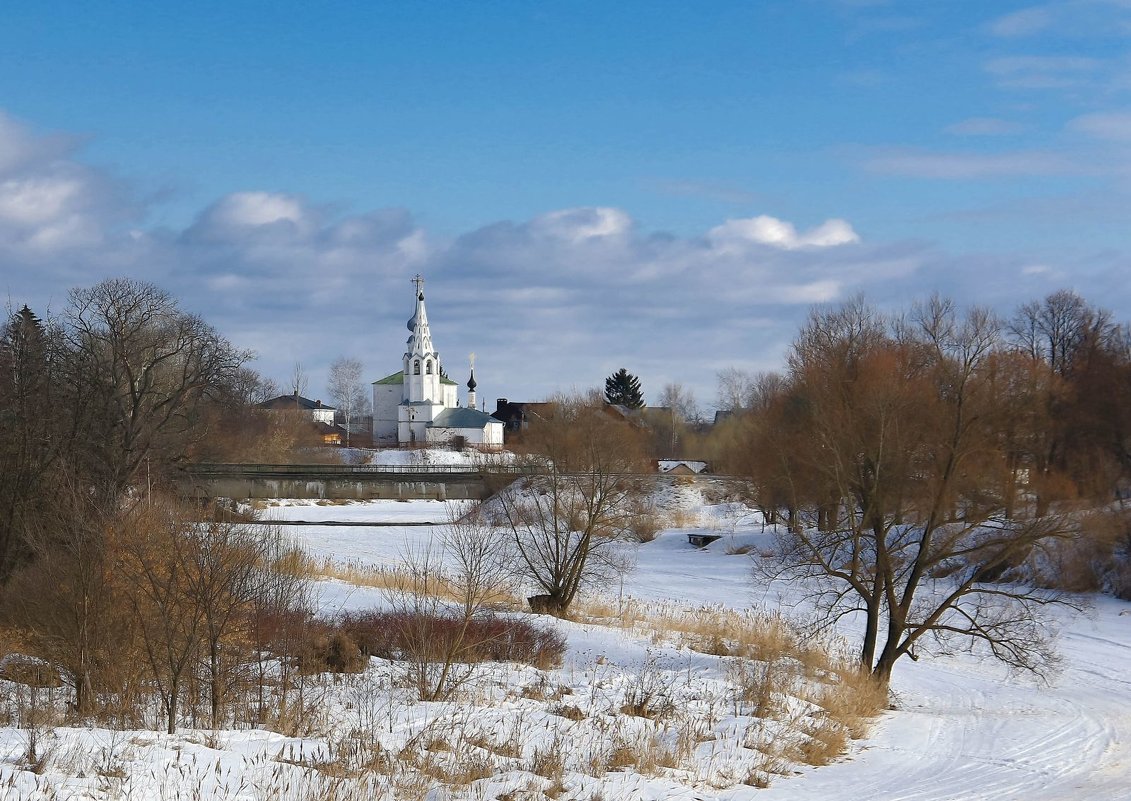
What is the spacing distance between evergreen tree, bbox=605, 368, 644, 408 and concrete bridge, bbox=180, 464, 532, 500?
5217cm

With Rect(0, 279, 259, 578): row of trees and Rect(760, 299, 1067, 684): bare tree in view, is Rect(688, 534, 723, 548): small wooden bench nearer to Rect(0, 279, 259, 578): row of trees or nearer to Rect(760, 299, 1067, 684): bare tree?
Rect(760, 299, 1067, 684): bare tree

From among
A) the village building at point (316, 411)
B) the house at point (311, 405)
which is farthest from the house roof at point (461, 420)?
the house at point (311, 405)

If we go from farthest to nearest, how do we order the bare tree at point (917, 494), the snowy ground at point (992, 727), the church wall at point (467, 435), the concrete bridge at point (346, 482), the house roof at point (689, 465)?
the church wall at point (467, 435), the house roof at point (689, 465), the concrete bridge at point (346, 482), the bare tree at point (917, 494), the snowy ground at point (992, 727)

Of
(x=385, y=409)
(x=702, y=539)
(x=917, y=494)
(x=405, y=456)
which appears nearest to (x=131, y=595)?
(x=917, y=494)

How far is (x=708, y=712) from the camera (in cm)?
1723

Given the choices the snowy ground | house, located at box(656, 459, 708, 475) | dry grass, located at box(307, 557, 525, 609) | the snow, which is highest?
the snow

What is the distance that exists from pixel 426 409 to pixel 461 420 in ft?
20.6

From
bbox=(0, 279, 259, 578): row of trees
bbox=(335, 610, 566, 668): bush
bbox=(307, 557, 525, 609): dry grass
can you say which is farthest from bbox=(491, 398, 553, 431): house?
bbox=(335, 610, 566, 668): bush

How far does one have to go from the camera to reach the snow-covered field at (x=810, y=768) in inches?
407

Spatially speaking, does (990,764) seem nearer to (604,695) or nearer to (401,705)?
(604,695)

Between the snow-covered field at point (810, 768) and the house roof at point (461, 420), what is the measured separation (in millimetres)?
98668

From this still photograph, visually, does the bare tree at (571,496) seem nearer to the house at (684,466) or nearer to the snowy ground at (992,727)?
the snowy ground at (992,727)

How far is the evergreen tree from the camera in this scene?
453 ft

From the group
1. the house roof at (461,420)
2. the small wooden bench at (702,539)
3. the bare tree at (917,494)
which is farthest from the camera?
the house roof at (461,420)
